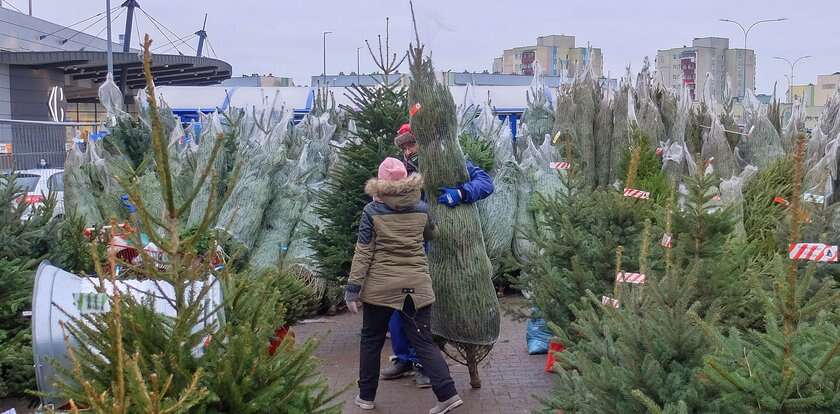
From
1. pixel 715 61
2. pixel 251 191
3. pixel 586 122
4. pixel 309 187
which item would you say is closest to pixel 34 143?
pixel 251 191

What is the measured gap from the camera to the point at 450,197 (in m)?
5.57

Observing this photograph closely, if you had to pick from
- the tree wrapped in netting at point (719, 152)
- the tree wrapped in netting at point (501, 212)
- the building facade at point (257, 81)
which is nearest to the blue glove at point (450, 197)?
the tree wrapped in netting at point (501, 212)

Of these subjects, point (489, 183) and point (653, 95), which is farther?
point (653, 95)

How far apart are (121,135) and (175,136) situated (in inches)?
29.2

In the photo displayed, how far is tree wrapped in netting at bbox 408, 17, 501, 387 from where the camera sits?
5652mm

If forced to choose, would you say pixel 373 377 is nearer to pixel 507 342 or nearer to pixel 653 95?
pixel 507 342

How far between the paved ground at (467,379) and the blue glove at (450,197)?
1186mm

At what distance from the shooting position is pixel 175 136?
461 inches

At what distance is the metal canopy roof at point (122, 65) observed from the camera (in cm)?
3134

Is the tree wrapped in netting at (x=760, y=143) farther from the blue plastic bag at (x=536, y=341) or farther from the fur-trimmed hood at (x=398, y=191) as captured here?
the fur-trimmed hood at (x=398, y=191)

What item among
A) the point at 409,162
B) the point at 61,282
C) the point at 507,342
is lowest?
the point at 507,342

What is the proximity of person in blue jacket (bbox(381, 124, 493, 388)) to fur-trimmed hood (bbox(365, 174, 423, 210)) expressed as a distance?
1.02ft

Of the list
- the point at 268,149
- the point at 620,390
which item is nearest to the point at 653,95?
the point at 268,149

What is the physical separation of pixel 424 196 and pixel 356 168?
1.43 metres
